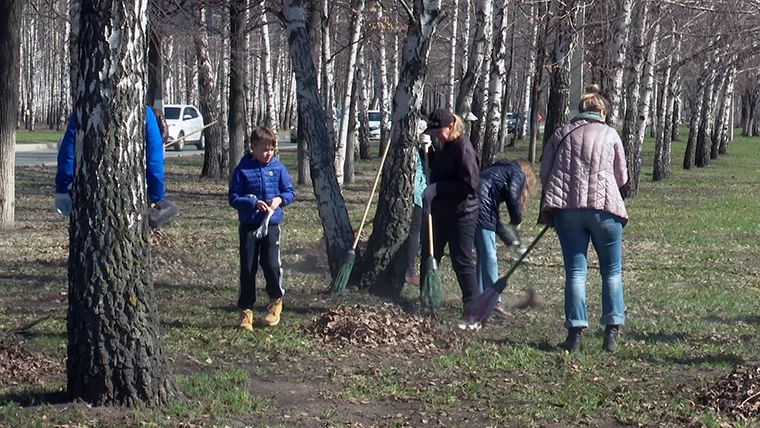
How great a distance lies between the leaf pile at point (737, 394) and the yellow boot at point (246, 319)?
3.27 m

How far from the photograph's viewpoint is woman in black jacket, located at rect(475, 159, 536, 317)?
8.72 meters

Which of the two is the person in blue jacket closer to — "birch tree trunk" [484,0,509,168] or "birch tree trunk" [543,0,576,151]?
"birch tree trunk" [484,0,509,168]

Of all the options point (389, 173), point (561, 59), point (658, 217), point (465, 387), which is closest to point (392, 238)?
point (389, 173)

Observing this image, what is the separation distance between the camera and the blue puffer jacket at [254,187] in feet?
25.2

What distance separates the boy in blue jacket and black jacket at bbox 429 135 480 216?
3.93 feet

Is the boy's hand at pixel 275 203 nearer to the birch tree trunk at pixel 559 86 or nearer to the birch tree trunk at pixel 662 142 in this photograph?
the birch tree trunk at pixel 559 86

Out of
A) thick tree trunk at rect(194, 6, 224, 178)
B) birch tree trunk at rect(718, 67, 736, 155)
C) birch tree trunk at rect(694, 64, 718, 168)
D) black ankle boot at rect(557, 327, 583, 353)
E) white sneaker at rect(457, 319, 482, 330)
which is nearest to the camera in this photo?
black ankle boot at rect(557, 327, 583, 353)

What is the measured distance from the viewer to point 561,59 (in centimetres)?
1691

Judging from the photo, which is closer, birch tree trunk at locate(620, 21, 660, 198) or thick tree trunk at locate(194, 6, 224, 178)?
birch tree trunk at locate(620, 21, 660, 198)

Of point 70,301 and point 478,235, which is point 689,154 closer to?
point 478,235

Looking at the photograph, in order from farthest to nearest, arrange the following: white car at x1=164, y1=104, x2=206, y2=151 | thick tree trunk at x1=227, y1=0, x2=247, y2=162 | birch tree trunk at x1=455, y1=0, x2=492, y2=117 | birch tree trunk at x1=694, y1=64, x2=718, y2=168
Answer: white car at x1=164, y1=104, x2=206, y2=151, birch tree trunk at x1=694, y1=64, x2=718, y2=168, thick tree trunk at x1=227, y1=0, x2=247, y2=162, birch tree trunk at x1=455, y1=0, x2=492, y2=117

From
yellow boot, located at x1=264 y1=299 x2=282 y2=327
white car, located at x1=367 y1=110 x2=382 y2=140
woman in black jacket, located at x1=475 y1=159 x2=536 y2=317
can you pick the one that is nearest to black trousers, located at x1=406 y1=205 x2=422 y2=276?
woman in black jacket, located at x1=475 y1=159 x2=536 y2=317

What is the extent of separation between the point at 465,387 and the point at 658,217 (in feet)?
40.7

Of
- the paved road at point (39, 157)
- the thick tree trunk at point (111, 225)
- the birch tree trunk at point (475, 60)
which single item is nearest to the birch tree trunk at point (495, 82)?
the birch tree trunk at point (475, 60)
